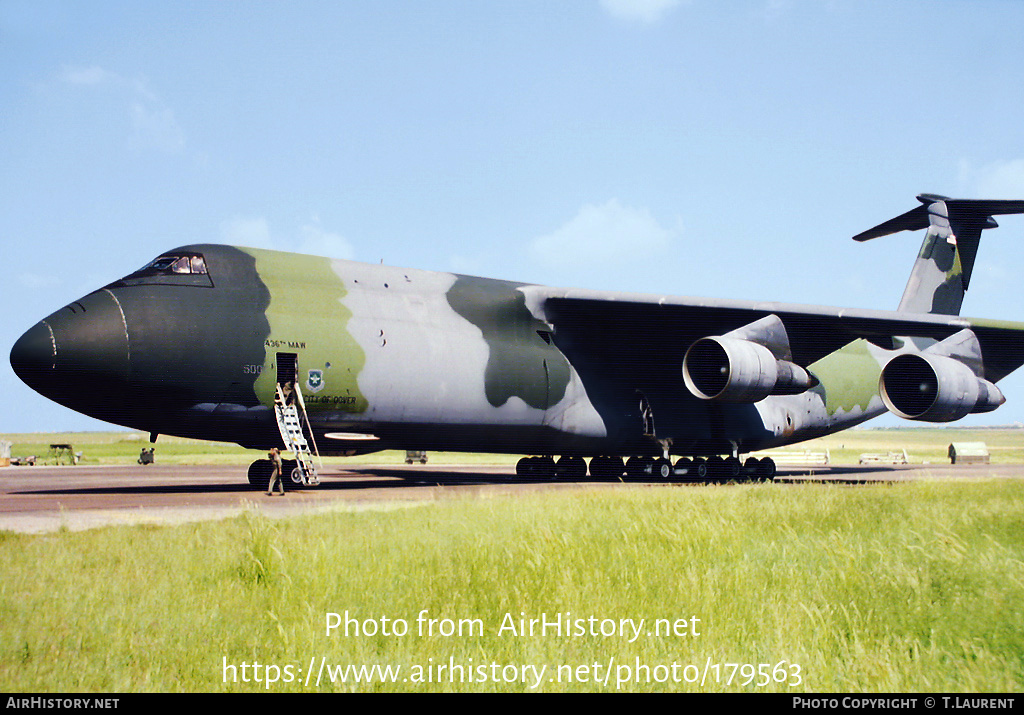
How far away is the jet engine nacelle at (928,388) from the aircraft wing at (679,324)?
2.14 ft

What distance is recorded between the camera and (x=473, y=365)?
618 inches

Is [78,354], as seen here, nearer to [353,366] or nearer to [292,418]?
[292,418]

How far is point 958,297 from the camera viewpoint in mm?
22703

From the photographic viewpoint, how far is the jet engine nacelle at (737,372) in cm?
1531

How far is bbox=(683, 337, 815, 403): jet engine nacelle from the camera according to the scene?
15.3m

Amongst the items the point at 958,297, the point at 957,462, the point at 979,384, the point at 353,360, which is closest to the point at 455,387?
the point at 353,360

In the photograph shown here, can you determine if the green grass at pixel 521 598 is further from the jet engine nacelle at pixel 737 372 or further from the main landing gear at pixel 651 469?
the main landing gear at pixel 651 469

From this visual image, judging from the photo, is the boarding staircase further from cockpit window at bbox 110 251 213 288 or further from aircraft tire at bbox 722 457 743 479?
aircraft tire at bbox 722 457 743 479

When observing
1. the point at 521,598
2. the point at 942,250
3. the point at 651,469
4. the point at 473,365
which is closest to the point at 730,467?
the point at 651,469

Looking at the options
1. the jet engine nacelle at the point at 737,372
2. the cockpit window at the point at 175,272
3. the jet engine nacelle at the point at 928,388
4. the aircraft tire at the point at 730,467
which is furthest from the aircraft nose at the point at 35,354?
the jet engine nacelle at the point at 928,388

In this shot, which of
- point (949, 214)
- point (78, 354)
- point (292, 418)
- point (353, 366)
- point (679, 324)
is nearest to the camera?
point (78, 354)

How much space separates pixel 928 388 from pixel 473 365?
29.0 ft

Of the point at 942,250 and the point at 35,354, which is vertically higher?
the point at 942,250

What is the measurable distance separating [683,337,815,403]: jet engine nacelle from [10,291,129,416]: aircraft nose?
9713 mm
